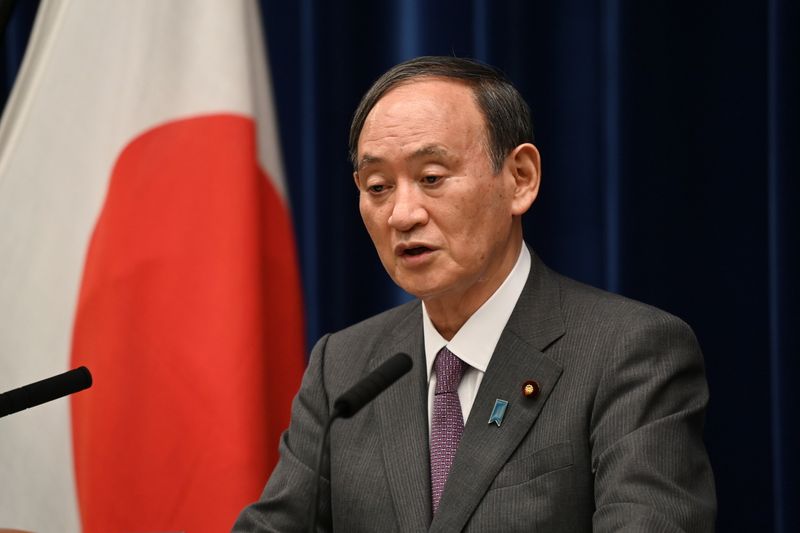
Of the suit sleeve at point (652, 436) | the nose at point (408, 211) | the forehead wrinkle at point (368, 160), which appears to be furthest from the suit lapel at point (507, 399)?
the forehead wrinkle at point (368, 160)

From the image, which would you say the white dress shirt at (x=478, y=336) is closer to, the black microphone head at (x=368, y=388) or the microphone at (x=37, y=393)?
the black microphone head at (x=368, y=388)

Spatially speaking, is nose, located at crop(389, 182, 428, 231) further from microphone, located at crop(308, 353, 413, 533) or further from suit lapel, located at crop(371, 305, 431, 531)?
microphone, located at crop(308, 353, 413, 533)

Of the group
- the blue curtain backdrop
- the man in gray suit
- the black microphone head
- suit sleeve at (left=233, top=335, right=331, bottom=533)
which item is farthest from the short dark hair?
the blue curtain backdrop

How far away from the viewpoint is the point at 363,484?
1.79m

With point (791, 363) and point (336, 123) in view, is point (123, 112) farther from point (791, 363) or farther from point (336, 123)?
point (791, 363)

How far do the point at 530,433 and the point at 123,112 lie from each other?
1.32 m

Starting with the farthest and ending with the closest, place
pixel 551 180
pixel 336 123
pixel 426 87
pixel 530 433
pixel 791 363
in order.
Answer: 1. pixel 336 123
2. pixel 551 180
3. pixel 791 363
4. pixel 426 87
5. pixel 530 433

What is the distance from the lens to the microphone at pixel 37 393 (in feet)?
4.33

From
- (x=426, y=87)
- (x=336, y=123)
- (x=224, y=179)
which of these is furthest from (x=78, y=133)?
(x=426, y=87)

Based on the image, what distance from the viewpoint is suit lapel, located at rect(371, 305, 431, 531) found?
67.2 inches

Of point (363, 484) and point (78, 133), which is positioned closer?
point (363, 484)

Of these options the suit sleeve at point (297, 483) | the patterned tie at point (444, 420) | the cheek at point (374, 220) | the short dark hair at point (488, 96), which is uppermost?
the short dark hair at point (488, 96)

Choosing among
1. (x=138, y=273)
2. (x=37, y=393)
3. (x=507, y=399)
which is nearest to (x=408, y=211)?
(x=507, y=399)

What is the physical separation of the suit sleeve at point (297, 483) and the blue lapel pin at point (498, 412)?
0.34 m
